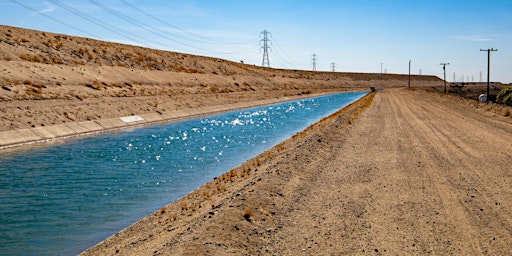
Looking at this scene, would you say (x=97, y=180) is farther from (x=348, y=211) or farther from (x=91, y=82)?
(x=91, y=82)

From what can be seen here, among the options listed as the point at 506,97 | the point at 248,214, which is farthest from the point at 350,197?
the point at 506,97

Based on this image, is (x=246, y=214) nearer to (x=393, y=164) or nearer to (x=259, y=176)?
(x=259, y=176)

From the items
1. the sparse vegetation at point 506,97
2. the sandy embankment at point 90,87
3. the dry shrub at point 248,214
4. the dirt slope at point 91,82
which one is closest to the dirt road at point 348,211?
the dry shrub at point 248,214

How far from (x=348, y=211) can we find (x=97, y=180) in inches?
481

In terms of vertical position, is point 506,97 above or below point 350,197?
above

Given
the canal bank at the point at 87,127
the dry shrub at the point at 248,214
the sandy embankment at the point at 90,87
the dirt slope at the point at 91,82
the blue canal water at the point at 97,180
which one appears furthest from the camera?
the dirt slope at the point at 91,82

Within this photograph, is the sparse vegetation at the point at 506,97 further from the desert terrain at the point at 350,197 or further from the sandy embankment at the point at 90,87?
the desert terrain at the point at 350,197

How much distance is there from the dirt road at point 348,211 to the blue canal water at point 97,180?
5.28 ft

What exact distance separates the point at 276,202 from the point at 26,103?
30.5 meters

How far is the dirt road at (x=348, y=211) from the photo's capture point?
9.52 m

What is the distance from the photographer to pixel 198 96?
6894 centimetres

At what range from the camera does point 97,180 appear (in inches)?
800

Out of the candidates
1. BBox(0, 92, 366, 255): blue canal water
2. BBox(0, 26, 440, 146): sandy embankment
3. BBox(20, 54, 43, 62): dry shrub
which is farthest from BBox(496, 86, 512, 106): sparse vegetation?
BBox(20, 54, 43, 62): dry shrub

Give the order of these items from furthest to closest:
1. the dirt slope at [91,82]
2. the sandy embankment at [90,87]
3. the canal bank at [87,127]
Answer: the dirt slope at [91,82] < the sandy embankment at [90,87] < the canal bank at [87,127]
